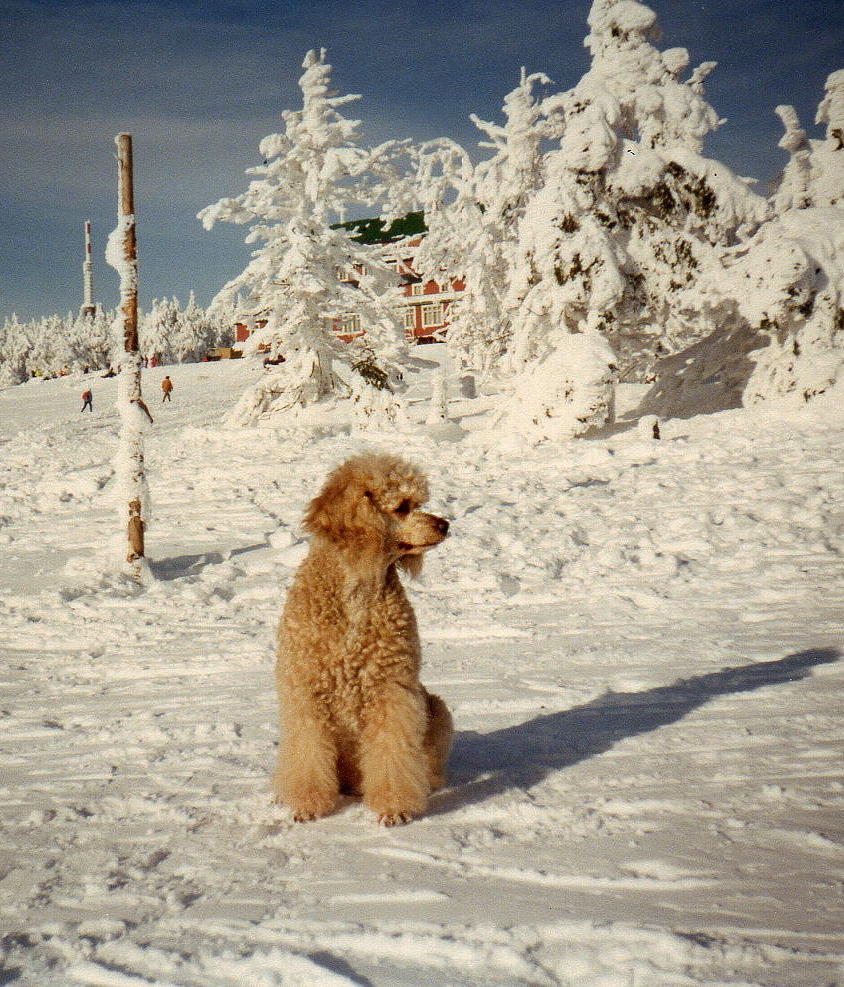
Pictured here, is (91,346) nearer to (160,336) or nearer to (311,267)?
(160,336)

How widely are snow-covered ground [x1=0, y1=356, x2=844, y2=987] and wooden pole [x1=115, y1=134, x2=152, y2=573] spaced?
2.18ft

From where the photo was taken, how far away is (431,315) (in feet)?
203

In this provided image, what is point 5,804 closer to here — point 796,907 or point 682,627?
point 796,907

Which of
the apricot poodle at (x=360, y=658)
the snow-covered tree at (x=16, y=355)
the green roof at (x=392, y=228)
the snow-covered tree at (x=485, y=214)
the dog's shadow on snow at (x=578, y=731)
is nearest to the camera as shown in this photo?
the apricot poodle at (x=360, y=658)

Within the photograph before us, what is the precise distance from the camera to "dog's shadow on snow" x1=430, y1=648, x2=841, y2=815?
4020 millimetres

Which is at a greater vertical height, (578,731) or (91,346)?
(91,346)

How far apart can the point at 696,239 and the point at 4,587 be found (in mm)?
18788

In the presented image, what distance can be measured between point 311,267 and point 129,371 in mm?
13555

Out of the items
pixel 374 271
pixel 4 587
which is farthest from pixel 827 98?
pixel 4 587

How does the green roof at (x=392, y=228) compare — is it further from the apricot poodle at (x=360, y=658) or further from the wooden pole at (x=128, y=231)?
the apricot poodle at (x=360, y=658)

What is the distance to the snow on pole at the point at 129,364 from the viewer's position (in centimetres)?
973

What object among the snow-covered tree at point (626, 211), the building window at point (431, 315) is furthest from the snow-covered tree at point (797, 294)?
the building window at point (431, 315)

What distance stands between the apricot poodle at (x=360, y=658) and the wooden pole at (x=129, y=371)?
6.61m

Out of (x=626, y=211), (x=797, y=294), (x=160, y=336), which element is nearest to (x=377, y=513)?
(x=797, y=294)
